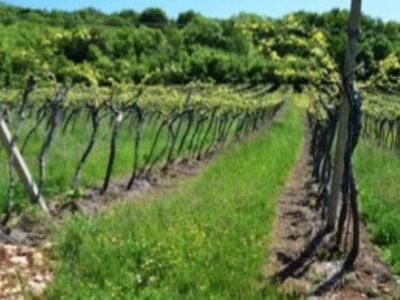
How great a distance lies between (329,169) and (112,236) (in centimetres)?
584

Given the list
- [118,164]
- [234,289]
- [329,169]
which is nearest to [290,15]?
[329,169]

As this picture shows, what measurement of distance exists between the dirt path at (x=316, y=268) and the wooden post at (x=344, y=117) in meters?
0.46

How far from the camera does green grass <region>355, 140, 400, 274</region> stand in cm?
1284

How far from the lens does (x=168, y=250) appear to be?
34.2 feet

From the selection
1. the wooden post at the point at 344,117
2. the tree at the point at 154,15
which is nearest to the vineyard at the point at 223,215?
the wooden post at the point at 344,117

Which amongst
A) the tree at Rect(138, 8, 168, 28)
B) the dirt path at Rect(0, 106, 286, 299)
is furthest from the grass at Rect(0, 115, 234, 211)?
the tree at Rect(138, 8, 168, 28)

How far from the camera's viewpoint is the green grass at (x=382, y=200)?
1284 cm

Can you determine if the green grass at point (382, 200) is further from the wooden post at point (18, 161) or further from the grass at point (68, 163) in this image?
the grass at point (68, 163)

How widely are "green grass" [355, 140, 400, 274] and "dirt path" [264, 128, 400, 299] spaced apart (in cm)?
21

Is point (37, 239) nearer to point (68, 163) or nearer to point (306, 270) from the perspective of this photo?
point (306, 270)

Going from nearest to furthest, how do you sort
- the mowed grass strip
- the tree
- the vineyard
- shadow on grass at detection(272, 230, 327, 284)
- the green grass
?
the mowed grass strip < the vineyard < shadow on grass at detection(272, 230, 327, 284) < the green grass < the tree

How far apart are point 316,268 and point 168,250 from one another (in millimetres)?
1930

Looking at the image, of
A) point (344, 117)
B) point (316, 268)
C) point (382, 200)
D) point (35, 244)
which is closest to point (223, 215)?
point (344, 117)

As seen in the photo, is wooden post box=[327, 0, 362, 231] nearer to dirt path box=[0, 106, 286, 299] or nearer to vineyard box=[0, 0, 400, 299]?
vineyard box=[0, 0, 400, 299]
